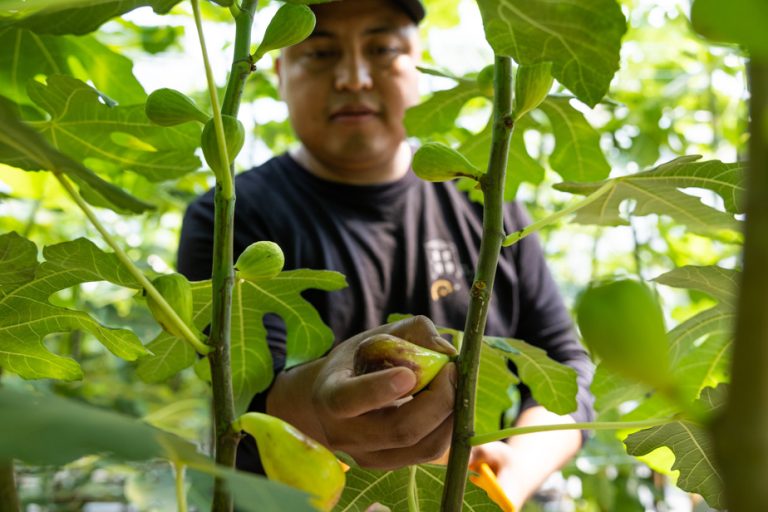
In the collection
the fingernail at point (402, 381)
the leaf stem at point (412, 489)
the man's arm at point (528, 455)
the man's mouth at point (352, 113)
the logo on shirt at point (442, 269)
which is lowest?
the man's arm at point (528, 455)

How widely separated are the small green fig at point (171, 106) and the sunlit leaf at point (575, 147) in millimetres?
421

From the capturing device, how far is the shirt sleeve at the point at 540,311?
1.46 m

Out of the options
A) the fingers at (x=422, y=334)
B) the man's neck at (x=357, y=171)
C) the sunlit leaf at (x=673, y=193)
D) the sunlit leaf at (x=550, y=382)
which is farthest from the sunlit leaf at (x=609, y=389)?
the man's neck at (x=357, y=171)

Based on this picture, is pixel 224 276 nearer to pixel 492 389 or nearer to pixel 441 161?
pixel 441 161

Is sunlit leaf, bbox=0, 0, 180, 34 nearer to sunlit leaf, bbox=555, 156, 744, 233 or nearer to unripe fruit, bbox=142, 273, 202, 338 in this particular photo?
unripe fruit, bbox=142, 273, 202, 338

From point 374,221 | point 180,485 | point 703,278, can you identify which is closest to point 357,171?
point 374,221

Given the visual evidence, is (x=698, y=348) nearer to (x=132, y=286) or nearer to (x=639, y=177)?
(x=639, y=177)

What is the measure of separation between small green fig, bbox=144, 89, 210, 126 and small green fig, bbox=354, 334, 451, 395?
6.7 inches

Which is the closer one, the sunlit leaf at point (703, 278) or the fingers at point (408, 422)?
the fingers at point (408, 422)

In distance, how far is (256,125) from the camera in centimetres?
228

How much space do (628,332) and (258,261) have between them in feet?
1.10

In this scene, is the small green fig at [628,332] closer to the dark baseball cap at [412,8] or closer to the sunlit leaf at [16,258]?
the sunlit leaf at [16,258]

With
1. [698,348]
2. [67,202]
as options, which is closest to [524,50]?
[698,348]

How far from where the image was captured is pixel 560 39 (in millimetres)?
480
